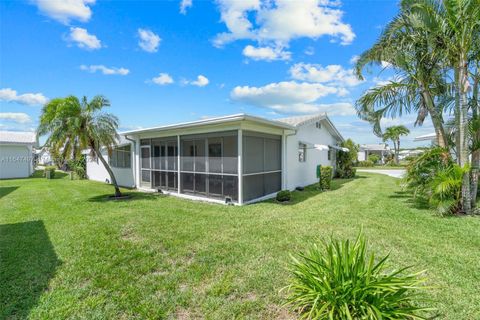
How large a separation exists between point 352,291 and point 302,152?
11.9 meters

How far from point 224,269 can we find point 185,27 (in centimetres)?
1063

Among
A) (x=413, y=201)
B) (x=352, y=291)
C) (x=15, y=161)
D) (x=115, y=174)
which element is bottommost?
(x=413, y=201)

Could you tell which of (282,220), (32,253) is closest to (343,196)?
Answer: (282,220)

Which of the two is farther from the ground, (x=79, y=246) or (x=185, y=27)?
(x=185, y=27)

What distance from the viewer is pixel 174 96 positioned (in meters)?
17.2

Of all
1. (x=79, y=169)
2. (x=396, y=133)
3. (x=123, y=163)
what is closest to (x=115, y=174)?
(x=123, y=163)

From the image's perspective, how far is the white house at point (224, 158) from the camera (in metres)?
9.45

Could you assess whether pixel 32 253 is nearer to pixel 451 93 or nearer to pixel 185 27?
pixel 185 27

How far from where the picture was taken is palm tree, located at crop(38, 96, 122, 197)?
10117mm

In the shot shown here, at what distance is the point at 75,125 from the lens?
998 centimetres

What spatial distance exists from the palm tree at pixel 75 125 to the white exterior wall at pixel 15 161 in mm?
15808

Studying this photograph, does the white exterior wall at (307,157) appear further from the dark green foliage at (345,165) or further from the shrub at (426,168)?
the shrub at (426,168)

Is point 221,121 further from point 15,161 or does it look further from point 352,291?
point 15,161

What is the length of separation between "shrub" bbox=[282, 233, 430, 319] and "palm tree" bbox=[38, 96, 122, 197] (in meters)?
10.6
